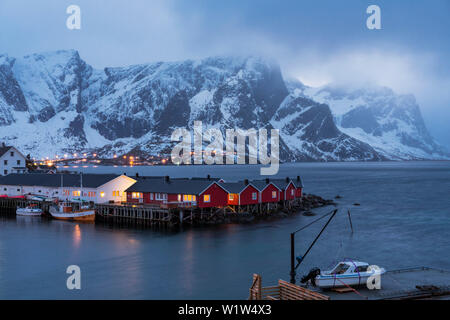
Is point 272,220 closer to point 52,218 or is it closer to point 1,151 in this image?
point 52,218

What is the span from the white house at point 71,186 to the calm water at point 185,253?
7.88 m

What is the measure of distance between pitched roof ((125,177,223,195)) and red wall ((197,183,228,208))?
79cm

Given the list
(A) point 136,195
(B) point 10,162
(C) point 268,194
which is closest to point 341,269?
(A) point 136,195

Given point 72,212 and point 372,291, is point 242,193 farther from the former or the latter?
point 372,291

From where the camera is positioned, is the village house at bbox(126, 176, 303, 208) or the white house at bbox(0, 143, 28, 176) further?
the white house at bbox(0, 143, 28, 176)

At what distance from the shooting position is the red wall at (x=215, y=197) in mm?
66150

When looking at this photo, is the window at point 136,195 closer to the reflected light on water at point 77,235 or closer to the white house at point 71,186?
the white house at point 71,186

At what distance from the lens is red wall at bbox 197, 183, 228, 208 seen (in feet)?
217

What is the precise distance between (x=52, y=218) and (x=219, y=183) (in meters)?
27.7

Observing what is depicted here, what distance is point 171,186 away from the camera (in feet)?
227

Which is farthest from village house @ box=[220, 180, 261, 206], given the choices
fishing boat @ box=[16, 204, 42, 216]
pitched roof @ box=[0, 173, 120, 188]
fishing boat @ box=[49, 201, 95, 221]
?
fishing boat @ box=[16, 204, 42, 216]

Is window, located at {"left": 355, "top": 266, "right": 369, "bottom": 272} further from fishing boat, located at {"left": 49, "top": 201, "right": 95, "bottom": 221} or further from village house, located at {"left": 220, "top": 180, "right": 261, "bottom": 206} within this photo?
fishing boat, located at {"left": 49, "top": 201, "right": 95, "bottom": 221}

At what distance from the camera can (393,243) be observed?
2127 inches
